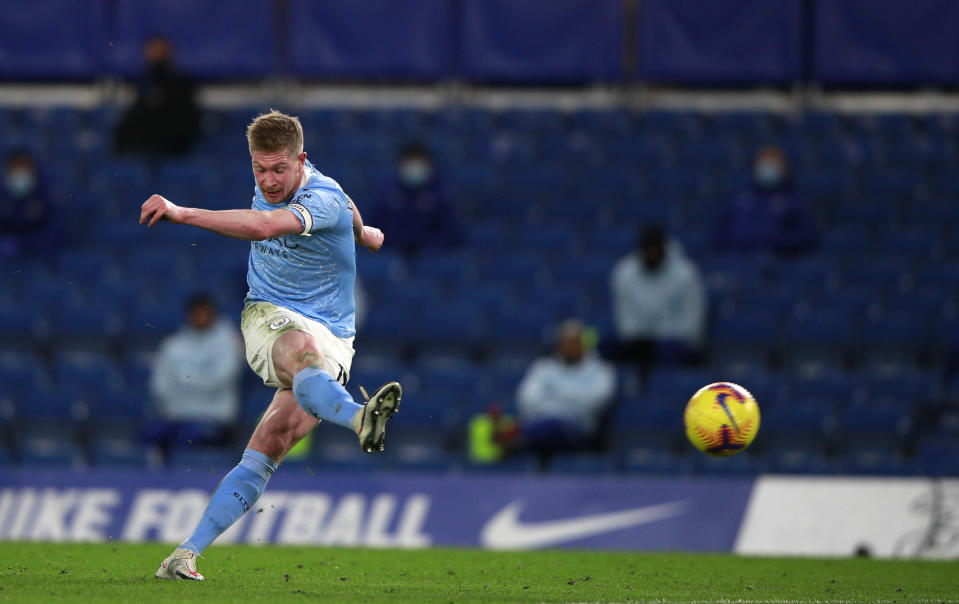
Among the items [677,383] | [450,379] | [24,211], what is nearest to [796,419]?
[677,383]

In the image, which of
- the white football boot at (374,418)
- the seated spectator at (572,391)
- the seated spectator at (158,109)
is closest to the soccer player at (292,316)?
the white football boot at (374,418)

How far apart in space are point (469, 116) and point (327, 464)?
602 cm

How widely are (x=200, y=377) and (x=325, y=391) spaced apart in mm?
6398

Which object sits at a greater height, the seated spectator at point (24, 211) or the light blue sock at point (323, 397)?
the light blue sock at point (323, 397)

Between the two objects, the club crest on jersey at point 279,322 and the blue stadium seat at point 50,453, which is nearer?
the club crest on jersey at point 279,322

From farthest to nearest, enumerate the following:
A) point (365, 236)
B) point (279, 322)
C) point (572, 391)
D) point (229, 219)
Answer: point (572, 391)
point (365, 236)
point (279, 322)
point (229, 219)

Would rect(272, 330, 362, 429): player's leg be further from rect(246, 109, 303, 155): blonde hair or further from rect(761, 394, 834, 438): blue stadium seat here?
rect(761, 394, 834, 438): blue stadium seat

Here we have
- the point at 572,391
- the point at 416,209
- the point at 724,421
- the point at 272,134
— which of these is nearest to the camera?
the point at 272,134

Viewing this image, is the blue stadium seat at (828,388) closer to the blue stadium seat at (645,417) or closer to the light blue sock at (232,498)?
the blue stadium seat at (645,417)

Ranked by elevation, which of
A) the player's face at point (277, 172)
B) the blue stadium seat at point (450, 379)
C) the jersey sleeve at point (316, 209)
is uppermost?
the player's face at point (277, 172)

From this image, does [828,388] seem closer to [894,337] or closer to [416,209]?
[894,337]

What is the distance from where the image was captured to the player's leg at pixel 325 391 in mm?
6266

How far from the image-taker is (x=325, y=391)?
21.4 ft

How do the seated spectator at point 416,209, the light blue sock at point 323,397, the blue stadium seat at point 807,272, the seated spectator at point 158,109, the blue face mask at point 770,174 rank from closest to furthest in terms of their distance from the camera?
1. the light blue sock at point 323,397
2. the blue stadium seat at point 807,272
3. the blue face mask at point 770,174
4. the seated spectator at point 416,209
5. the seated spectator at point 158,109
